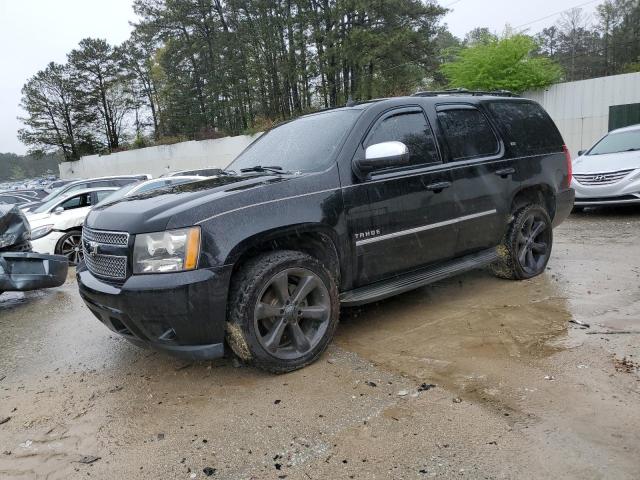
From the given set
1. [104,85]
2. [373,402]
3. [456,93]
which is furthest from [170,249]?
[104,85]

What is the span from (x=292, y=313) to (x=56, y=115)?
58.2 meters

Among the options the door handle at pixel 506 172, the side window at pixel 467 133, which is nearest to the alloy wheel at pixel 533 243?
the door handle at pixel 506 172

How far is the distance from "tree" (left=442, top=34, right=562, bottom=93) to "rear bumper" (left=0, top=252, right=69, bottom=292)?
13.6 metres

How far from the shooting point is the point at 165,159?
1441 inches

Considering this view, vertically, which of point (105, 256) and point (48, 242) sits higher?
point (105, 256)

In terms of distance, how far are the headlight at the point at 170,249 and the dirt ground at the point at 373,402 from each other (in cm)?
89

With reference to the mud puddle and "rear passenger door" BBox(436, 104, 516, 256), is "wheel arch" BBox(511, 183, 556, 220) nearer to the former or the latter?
"rear passenger door" BBox(436, 104, 516, 256)

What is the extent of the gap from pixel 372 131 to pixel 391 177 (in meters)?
0.40

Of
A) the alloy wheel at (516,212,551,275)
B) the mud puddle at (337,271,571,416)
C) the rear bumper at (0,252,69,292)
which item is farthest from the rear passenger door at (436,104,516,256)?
the rear bumper at (0,252,69,292)

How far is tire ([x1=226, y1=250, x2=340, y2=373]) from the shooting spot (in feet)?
10.4

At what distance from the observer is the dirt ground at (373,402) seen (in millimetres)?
2463

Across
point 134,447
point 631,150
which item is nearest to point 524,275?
point 134,447

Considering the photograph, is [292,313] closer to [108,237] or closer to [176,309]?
[176,309]

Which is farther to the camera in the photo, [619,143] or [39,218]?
[619,143]
